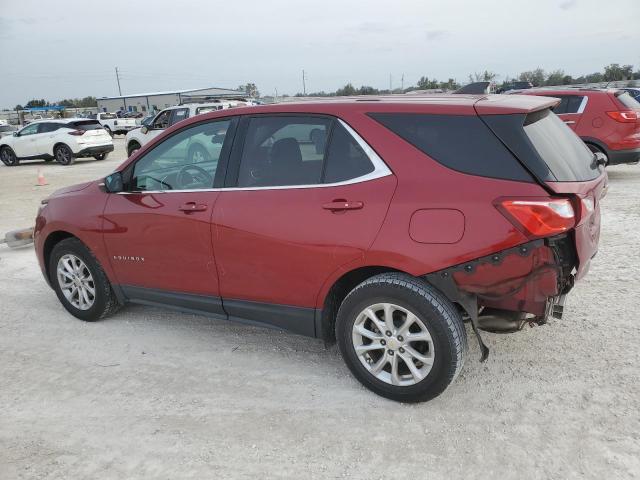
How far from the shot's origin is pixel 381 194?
115 inches

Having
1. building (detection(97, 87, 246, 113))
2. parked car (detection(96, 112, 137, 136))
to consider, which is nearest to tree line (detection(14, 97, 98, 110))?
building (detection(97, 87, 246, 113))

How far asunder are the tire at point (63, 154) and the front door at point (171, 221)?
1591 cm

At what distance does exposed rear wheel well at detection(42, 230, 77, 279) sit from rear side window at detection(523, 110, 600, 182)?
3.67 metres

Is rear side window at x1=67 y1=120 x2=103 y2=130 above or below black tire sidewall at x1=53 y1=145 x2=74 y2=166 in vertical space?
above

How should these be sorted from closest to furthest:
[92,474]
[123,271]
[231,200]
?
[92,474], [231,200], [123,271]

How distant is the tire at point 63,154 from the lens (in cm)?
1816

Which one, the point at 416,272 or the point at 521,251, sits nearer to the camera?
the point at 521,251

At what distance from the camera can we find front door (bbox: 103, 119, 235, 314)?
361 cm

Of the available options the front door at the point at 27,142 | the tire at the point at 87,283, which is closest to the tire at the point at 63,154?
the front door at the point at 27,142

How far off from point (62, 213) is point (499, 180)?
349 cm

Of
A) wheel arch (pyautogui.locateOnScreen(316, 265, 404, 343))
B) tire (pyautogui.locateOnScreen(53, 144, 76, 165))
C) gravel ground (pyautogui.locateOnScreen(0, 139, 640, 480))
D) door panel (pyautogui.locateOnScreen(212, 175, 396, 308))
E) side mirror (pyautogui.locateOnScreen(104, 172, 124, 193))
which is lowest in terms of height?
gravel ground (pyautogui.locateOnScreen(0, 139, 640, 480))

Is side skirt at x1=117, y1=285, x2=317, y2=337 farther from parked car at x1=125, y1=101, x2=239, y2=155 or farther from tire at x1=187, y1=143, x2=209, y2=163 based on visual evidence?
parked car at x1=125, y1=101, x2=239, y2=155

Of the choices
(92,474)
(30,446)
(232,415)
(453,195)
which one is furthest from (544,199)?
(30,446)

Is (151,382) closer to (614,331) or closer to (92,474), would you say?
(92,474)
